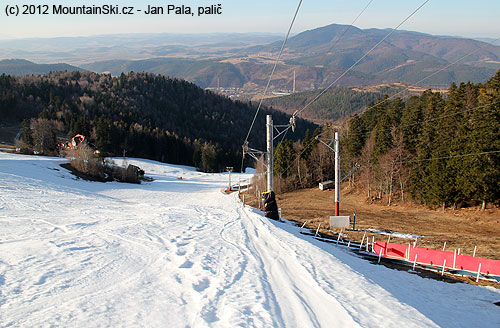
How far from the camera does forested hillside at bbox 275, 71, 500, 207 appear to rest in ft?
92.0

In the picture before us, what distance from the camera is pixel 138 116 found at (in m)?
118

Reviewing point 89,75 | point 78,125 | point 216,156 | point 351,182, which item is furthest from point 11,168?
point 89,75

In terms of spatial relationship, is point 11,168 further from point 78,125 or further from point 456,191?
point 78,125

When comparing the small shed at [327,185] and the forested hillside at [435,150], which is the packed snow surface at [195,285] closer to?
the forested hillside at [435,150]

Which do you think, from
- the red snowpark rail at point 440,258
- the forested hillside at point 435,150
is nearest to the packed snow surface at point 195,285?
the red snowpark rail at point 440,258

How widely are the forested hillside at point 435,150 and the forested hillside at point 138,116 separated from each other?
50167 millimetres

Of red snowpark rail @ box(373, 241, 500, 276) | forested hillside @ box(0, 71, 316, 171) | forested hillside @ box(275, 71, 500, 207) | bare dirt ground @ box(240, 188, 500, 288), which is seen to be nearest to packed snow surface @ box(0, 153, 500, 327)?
red snowpark rail @ box(373, 241, 500, 276)

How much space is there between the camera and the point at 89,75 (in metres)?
159

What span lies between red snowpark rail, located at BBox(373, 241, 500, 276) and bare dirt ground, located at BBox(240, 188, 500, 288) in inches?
27.7

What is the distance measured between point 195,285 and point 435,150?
33.0 m

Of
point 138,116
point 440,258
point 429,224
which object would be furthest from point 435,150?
point 138,116

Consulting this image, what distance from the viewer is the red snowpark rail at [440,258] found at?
40.1 ft

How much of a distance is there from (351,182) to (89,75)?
147 meters

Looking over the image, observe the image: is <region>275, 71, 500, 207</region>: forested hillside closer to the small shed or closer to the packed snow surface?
the small shed
